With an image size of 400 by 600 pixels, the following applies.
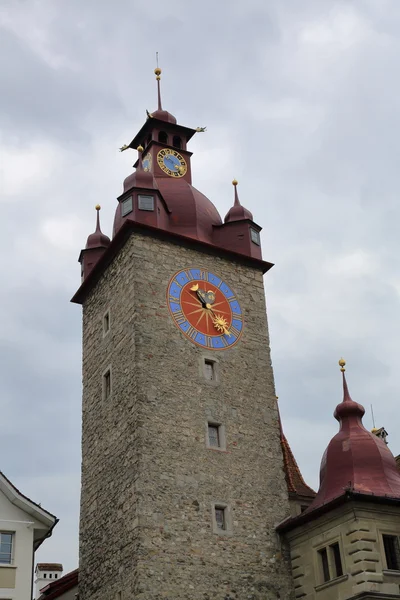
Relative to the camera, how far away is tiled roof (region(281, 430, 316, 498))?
25672mm

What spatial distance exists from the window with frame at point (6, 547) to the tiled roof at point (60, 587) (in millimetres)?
7550

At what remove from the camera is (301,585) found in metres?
22.9

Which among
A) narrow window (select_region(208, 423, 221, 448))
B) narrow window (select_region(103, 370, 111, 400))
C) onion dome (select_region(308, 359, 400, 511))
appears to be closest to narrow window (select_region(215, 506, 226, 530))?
narrow window (select_region(208, 423, 221, 448))

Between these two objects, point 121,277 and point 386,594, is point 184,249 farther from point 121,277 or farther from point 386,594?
point 386,594

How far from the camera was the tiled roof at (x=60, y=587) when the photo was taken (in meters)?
27.0

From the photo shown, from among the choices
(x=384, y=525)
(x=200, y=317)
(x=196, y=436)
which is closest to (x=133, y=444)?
(x=196, y=436)

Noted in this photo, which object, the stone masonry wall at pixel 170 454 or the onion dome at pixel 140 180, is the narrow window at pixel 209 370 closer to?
the stone masonry wall at pixel 170 454

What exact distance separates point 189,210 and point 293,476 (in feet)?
27.8

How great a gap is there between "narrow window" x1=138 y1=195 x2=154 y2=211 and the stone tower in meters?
0.05

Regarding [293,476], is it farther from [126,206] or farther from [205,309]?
[126,206]

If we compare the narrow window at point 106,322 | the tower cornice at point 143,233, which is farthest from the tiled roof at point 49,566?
the narrow window at point 106,322

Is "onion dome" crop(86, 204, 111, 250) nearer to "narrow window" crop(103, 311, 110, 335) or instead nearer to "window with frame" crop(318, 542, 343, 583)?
"narrow window" crop(103, 311, 110, 335)

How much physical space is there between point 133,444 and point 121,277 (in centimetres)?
533

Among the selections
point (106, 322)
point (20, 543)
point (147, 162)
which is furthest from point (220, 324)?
point (20, 543)
